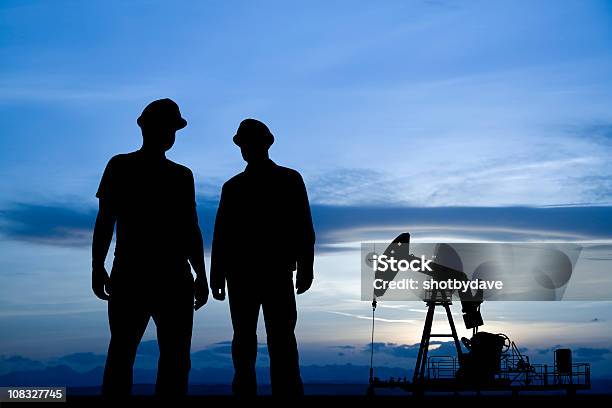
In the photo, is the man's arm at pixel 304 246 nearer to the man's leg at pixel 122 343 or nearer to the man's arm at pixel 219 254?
the man's arm at pixel 219 254

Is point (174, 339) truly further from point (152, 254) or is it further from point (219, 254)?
point (219, 254)

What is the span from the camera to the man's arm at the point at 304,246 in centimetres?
952

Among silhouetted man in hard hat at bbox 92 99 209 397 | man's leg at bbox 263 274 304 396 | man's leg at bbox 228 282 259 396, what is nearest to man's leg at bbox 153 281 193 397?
silhouetted man in hard hat at bbox 92 99 209 397

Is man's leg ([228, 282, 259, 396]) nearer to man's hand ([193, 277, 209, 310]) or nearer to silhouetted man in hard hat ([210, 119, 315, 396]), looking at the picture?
silhouetted man in hard hat ([210, 119, 315, 396])

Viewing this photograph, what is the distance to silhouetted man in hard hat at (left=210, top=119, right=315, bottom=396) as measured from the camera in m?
9.30

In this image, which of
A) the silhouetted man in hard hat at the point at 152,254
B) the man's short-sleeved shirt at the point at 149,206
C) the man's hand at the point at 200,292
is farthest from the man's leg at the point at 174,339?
the man's short-sleeved shirt at the point at 149,206

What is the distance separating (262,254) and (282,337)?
1.02 metres

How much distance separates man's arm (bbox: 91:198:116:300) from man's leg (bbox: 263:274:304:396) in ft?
6.35

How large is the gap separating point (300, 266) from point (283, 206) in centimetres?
76

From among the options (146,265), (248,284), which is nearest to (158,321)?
(146,265)

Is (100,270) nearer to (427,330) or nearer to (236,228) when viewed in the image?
(236,228)

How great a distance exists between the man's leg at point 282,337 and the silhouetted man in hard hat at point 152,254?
0.96 meters

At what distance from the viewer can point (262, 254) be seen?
30.8 feet

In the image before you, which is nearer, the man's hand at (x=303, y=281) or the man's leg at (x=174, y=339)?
the man's leg at (x=174, y=339)
